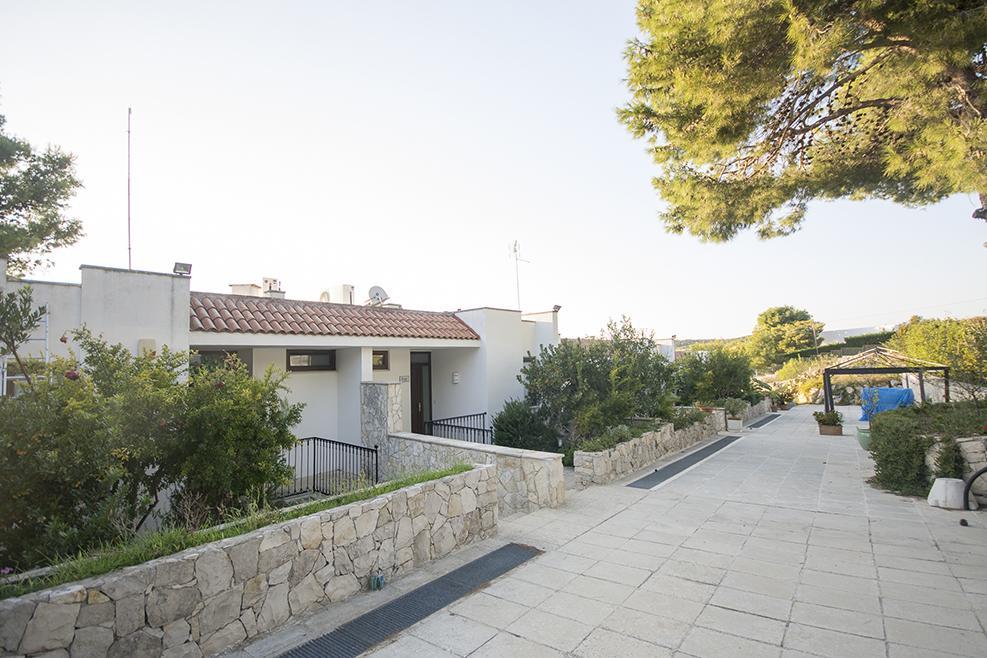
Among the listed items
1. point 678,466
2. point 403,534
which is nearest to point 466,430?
point 678,466

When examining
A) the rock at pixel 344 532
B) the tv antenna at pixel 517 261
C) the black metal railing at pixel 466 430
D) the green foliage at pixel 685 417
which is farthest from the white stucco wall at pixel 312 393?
the tv antenna at pixel 517 261

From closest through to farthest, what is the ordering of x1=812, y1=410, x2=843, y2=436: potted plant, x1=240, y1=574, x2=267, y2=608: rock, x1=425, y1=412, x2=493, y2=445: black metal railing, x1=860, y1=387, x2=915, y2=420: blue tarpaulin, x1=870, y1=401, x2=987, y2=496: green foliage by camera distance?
x1=240, y1=574, x2=267, y2=608: rock < x1=870, y1=401, x2=987, y2=496: green foliage < x1=425, y1=412, x2=493, y2=445: black metal railing < x1=812, y1=410, x2=843, y2=436: potted plant < x1=860, y1=387, x2=915, y2=420: blue tarpaulin

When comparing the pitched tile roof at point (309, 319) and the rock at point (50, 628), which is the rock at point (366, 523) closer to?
the rock at point (50, 628)

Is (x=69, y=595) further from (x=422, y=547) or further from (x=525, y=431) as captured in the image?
(x=525, y=431)

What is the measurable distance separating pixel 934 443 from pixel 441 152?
11.8 metres

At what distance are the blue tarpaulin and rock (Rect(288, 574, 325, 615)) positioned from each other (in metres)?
18.3

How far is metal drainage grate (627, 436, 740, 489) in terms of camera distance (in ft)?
28.2

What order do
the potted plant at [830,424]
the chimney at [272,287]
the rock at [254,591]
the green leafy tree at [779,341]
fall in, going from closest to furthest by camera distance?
1. the rock at [254,591]
2. the chimney at [272,287]
3. the potted plant at [830,424]
4. the green leafy tree at [779,341]

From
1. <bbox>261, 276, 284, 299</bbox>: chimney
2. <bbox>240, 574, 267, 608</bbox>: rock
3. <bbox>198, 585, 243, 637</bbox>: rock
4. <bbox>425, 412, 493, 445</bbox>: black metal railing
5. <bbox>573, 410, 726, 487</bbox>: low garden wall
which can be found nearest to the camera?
<bbox>198, 585, 243, 637</bbox>: rock

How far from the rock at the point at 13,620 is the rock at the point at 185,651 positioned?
2.76 feet

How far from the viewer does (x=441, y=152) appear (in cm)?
1195

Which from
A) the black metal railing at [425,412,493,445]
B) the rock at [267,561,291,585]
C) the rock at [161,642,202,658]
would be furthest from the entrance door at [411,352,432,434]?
the rock at [161,642,202,658]

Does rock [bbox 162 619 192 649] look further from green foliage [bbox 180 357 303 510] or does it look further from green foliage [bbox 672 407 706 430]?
green foliage [bbox 672 407 706 430]

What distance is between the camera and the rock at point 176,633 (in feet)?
10.4
